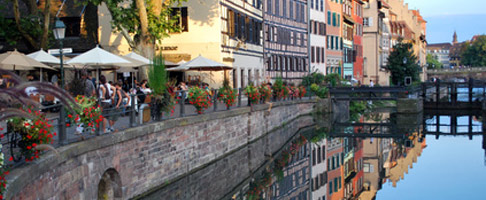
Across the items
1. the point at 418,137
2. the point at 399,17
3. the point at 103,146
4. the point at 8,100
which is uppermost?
the point at 399,17

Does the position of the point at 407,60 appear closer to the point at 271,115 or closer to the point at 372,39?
the point at 372,39

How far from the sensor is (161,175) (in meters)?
15.4

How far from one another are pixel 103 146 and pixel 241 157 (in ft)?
29.9

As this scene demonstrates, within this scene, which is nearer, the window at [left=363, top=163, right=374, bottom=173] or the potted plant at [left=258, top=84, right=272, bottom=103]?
the window at [left=363, top=163, right=374, bottom=173]

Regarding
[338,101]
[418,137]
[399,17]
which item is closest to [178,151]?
[418,137]

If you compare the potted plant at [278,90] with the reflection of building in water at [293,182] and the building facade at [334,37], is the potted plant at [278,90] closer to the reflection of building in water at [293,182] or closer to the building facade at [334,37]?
the reflection of building in water at [293,182]

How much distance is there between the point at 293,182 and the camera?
62.6ft

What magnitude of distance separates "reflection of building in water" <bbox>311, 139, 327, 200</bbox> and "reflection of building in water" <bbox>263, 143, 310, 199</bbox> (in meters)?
0.23

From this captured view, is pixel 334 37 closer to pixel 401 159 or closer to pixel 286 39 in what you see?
pixel 286 39

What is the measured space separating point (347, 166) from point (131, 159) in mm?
12593

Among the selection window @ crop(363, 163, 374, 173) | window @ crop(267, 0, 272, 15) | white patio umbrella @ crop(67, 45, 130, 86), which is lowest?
window @ crop(363, 163, 374, 173)

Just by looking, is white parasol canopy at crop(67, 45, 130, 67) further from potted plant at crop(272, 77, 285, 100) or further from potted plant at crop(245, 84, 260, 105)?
potted plant at crop(272, 77, 285, 100)

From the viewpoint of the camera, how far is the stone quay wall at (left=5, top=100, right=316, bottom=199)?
9828 mm

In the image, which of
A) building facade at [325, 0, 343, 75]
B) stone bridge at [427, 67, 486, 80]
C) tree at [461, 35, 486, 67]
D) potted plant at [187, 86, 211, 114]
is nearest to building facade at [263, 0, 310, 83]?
building facade at [325, 0, 343, 75]
